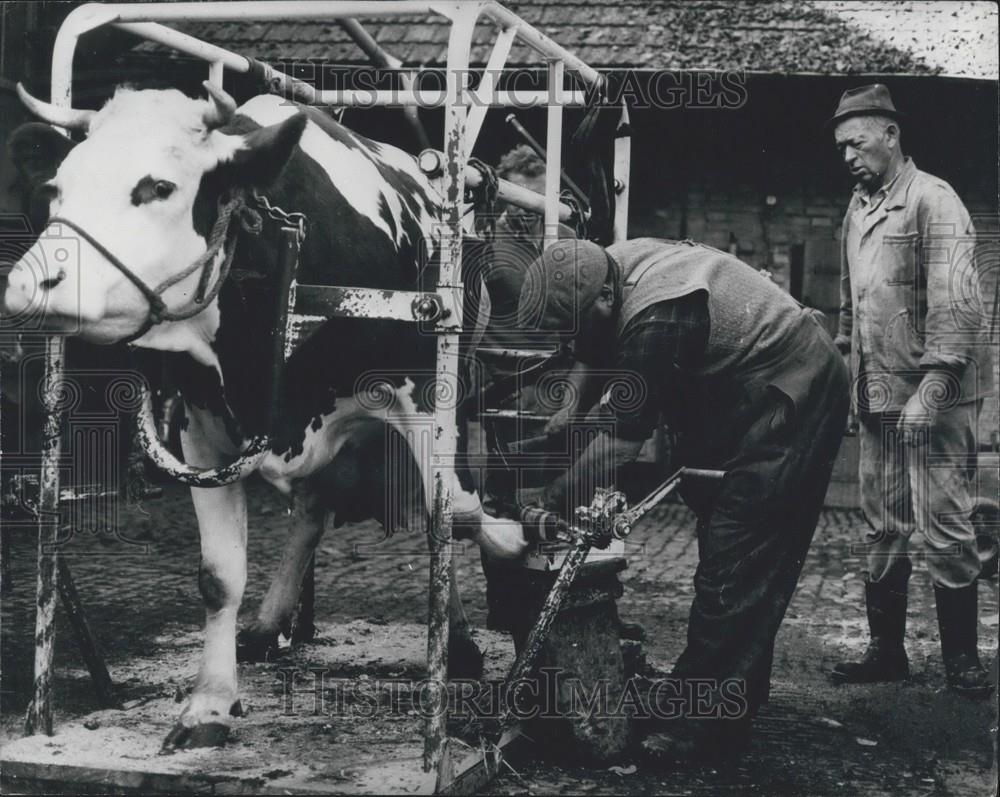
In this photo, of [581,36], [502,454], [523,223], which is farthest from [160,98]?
[581,36]

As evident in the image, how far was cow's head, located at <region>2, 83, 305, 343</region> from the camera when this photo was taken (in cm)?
313

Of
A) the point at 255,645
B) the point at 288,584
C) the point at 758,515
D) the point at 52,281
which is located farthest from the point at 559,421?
the point at 52,281

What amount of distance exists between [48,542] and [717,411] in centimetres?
220

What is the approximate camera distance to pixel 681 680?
382 centimetres

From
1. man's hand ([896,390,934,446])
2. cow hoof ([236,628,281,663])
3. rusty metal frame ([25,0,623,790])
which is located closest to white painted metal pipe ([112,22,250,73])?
rusty metal frame ([25,0,623,790])

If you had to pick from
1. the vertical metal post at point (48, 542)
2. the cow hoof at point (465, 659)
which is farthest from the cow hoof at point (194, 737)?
the cow hoof at point (465, 659)

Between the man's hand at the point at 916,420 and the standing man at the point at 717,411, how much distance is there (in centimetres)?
81

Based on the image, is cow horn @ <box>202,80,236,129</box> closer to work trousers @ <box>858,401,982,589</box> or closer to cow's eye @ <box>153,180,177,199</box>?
cow's eye @ <box>153,180,177,199</box>

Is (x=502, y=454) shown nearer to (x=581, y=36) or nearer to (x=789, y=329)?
(x=789, y=329)

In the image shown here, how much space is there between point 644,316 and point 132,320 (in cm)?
150

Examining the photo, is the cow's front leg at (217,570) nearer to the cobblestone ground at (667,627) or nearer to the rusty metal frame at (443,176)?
the rusty metal frame at (443,176)

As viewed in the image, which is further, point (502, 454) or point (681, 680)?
point (502, 454)

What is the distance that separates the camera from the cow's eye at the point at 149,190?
10.8ft

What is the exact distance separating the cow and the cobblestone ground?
0.84 m
